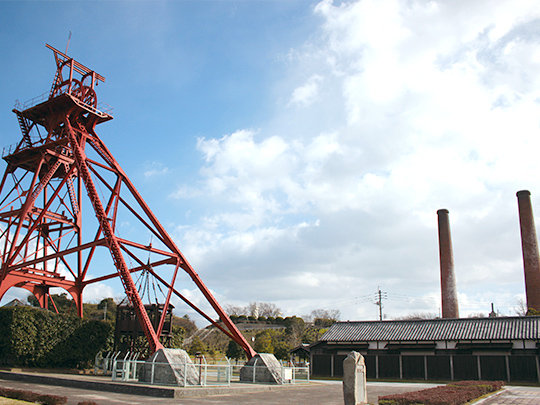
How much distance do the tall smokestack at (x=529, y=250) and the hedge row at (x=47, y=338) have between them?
1578 inches

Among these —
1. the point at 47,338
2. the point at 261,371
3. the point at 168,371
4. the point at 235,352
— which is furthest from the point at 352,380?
the point at 235,352

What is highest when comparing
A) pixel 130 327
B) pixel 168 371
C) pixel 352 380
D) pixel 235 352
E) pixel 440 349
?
pixel 130 327

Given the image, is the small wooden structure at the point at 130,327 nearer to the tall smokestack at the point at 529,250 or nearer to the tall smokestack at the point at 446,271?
the tall smokestack at the point at 446,271

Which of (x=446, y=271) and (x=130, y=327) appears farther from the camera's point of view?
(x=446, y=271)

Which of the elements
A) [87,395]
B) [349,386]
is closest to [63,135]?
[87,395]

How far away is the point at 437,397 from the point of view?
13805 millimetres

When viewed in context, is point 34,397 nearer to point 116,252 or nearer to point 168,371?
point 168,371

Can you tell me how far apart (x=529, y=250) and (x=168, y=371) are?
41416 millimetres

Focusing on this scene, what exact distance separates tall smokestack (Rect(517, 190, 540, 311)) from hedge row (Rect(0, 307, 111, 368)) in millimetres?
40086

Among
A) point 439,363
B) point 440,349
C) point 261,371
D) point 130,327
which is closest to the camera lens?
point 261,371

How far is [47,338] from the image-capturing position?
2311 centimetres

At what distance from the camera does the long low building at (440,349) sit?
29250mm

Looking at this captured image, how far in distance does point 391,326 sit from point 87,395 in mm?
28581

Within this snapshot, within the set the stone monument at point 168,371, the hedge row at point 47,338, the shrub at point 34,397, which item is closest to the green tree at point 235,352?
the hedge row at point 47,338
